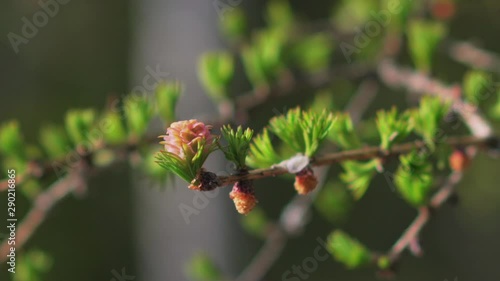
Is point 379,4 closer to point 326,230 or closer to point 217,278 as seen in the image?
point 217,278

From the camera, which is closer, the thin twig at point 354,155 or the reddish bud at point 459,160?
the thin twig at point 354,155

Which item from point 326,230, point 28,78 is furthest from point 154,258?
point 28,78

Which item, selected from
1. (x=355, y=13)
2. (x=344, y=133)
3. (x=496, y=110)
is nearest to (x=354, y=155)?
(x=344, y=133)

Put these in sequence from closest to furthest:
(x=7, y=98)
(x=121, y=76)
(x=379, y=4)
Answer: (x=379, y=4) < (x=7, y=98) < (x=121, y=76)

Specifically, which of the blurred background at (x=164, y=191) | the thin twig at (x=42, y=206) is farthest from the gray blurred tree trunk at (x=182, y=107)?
the thin twig at (x=42, y=206)

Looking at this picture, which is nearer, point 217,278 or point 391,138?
point 391,138

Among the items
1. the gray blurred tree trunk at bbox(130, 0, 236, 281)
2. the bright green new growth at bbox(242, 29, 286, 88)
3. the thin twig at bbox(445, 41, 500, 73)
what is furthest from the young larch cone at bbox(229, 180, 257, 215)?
the gray blurred tree trunk at bbox(130, 0, 236, 281)

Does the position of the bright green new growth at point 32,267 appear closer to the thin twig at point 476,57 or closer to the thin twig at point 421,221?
the thin twig at point 421,221

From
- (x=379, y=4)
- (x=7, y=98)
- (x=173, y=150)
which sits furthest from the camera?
(x=7, y=98)
